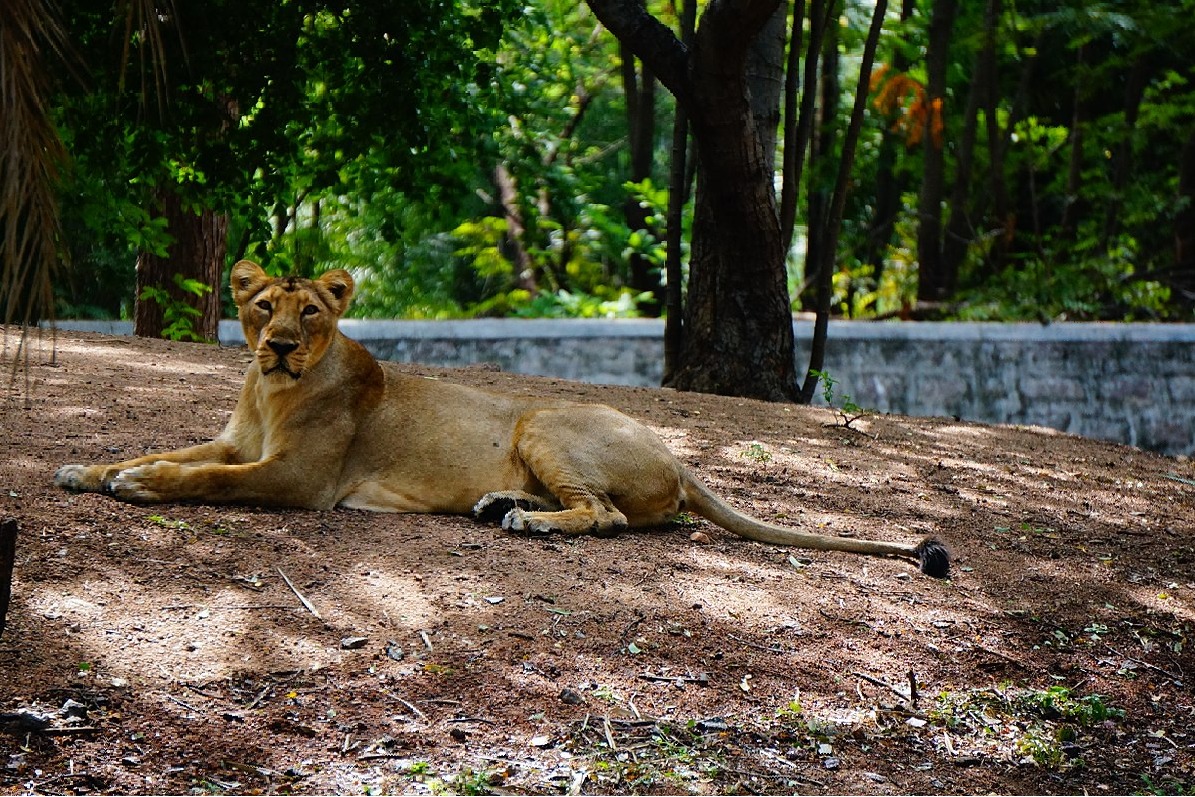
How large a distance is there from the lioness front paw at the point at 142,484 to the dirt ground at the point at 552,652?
0.05m

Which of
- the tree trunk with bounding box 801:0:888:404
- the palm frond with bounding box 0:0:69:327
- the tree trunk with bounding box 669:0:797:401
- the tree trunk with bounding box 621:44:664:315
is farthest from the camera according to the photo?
the tree trunk with bounding box 621:44:664:315

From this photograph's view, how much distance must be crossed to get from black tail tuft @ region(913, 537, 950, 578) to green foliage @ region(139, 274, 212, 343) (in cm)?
685

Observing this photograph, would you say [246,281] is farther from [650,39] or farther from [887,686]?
[650,39]

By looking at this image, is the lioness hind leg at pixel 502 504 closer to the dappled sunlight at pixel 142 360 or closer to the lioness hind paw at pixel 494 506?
the lioness hind paw at pixel 494 506

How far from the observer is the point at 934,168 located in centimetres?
1644

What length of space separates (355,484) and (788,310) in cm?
484

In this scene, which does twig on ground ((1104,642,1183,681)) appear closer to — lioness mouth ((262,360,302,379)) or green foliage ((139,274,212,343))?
lioness mouth ((262,360,302,379))

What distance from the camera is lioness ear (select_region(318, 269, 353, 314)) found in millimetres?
6000

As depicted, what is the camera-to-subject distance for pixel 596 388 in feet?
30.2

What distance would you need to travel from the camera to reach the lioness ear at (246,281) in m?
5.86

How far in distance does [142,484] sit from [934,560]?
3.38 m

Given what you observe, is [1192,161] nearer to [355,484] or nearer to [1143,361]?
[1143,361]

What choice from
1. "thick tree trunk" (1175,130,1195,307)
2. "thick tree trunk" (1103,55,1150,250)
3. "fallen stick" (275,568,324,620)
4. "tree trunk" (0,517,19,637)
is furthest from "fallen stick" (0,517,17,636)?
"thick tree trunk" (1103,55,1150,250)

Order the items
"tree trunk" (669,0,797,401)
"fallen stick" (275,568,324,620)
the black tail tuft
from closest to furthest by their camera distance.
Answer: "fallen stick" (275,568,324,620) < the black tail tuft < "tree trunk" (669,0,797,401)
